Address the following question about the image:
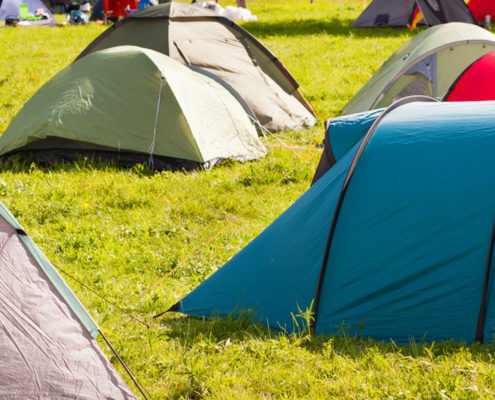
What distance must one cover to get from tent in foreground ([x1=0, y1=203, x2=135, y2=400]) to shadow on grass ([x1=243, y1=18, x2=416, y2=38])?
1325 centimetres

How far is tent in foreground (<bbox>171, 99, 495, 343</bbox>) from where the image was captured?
11.2 ft

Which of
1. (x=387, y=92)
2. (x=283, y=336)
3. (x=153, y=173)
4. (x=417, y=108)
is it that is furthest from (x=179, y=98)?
(x=283, y=336)

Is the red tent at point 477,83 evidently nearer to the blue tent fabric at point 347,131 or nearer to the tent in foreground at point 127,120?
the tent in foreground at point 127,120

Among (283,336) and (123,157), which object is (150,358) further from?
(123,157)

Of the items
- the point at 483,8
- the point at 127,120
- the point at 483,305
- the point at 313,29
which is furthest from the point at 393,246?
the point at 483,8

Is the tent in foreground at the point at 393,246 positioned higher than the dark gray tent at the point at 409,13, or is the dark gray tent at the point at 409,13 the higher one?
the dark gray tent at the point at 409,13

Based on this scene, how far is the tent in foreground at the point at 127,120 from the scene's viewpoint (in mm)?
6898

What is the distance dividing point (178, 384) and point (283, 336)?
2.12 feet

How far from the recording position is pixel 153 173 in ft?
22.5

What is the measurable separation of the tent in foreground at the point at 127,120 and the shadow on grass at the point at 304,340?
10.8ft

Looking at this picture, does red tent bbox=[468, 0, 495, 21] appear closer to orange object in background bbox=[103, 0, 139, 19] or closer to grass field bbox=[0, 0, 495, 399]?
grass field bbox=[0, 0, 495, 399]

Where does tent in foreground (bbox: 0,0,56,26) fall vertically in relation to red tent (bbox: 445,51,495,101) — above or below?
above

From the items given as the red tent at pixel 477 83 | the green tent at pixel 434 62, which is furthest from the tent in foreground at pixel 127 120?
the red tent at pixel 477 83

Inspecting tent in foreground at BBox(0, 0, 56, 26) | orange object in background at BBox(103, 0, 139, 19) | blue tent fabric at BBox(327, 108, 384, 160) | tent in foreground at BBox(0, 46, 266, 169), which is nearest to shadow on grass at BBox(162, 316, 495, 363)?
blue tent fabric at BBox(327, 108, 384, 160)
